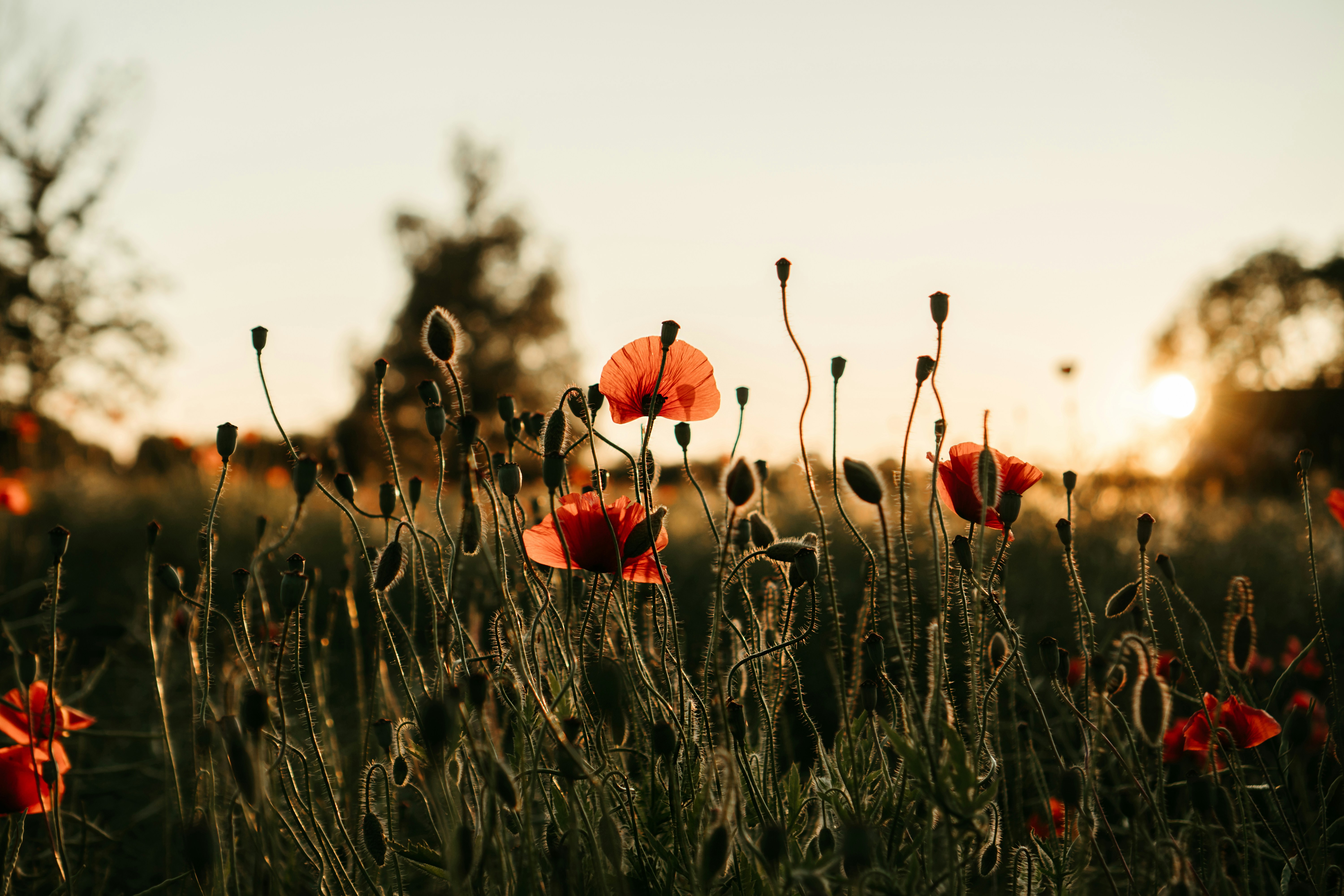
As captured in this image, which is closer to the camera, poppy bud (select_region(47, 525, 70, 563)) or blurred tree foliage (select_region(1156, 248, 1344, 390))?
poppy bud (select_region(47, 525, 70, 563))

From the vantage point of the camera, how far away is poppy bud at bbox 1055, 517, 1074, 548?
1.05 m

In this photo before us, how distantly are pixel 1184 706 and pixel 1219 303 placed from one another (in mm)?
27134

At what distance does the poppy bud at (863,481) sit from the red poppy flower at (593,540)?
27cm

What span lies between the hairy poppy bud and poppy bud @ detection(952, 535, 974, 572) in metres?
0.74

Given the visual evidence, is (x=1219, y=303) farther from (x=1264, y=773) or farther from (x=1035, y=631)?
(x=1264, y=773)

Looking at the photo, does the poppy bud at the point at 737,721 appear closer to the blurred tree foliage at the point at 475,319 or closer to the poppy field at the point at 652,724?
the poppy field at the point at 652,724

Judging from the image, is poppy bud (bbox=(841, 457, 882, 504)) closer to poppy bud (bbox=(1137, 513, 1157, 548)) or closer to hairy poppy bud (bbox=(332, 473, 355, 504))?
poppy bud (bbox=(1137, 513, 1157, 548))

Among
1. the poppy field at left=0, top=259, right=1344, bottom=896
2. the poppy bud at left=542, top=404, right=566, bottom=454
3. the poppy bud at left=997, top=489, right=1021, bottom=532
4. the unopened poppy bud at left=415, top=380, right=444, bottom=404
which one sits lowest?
the poppy field at left=0, top=259, right=1344, bottom=896

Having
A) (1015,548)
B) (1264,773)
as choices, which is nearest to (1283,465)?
(1015,548)

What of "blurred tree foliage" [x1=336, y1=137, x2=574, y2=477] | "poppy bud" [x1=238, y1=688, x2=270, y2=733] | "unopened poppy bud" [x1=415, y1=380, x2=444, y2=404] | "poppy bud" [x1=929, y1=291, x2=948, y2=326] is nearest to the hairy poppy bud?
"unopened poppy bud" [x1=415, y1=380, x2=444, y2=404]

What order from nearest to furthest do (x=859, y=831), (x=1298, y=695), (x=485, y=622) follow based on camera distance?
1. (x=859, y=831)
2. (x=1298, y=695)
3. (x=485, y=622)

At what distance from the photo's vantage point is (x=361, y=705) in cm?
136

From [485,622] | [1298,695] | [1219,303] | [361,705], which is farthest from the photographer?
[1219,303]

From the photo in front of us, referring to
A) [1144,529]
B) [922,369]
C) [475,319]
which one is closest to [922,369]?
[922,369]
